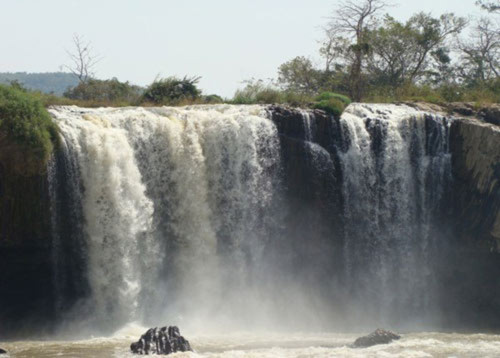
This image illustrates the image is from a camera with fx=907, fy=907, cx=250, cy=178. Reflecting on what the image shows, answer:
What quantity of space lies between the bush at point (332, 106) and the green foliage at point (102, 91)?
1389 cm

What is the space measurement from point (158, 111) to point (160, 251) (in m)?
4.17

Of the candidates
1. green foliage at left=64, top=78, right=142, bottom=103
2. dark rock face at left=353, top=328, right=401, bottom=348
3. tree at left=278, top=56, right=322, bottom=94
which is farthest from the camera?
tree at left=278, top=56, right=322, bottom=94

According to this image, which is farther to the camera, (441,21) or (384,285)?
(441,21)

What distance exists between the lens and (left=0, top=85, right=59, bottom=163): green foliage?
2314cm

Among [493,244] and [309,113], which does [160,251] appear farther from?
[493,244]

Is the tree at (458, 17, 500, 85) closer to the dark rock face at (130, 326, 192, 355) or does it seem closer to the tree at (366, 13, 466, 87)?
the tree at (366, 13, 466, 87)

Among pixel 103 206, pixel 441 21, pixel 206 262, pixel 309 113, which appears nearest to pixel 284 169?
pixel 309 113

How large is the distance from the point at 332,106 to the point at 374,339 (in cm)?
918

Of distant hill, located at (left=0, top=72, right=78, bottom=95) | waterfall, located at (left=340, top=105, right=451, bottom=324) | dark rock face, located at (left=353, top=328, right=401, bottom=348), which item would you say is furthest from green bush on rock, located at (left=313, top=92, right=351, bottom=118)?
distant hill, located at (left=0, top=72, right=78, bottom=95)

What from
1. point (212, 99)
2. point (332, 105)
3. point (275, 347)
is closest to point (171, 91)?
point (212, 99)

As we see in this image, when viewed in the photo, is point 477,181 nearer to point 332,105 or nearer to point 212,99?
point 332,105

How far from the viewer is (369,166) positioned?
28.9m

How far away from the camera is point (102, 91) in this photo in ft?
145

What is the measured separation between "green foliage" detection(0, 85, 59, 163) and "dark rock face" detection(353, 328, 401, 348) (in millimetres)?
9187
